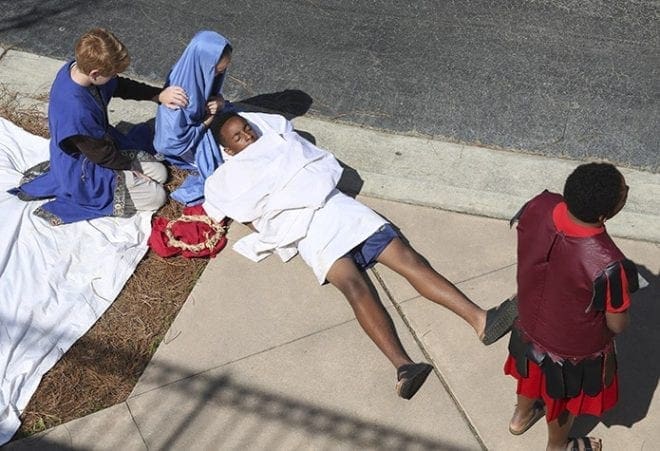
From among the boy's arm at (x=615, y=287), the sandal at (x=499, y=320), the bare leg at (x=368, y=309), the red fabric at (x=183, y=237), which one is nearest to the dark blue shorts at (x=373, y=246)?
the bare leg at (x=368, y=309)

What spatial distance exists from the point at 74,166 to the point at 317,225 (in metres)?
1.48

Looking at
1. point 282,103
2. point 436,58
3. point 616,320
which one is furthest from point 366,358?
point 436,58

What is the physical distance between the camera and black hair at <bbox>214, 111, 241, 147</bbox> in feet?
16.9

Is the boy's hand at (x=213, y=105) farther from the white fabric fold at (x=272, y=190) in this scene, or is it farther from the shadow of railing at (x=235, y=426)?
the shadow of railing at (x=235, y=426)

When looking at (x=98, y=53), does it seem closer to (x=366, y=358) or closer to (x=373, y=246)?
(x=373, y=246)

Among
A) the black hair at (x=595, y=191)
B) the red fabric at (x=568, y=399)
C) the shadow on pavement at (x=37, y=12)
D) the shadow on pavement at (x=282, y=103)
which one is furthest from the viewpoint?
the shadow on pavement at (x=37, y=12)

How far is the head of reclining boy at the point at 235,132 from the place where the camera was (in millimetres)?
5109

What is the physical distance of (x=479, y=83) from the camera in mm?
6266

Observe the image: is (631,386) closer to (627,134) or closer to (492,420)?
(492,420)

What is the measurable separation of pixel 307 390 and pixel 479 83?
300 cm

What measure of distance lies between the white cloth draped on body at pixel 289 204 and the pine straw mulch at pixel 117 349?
38cm

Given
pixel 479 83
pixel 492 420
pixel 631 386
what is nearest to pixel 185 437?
pixel 492 420

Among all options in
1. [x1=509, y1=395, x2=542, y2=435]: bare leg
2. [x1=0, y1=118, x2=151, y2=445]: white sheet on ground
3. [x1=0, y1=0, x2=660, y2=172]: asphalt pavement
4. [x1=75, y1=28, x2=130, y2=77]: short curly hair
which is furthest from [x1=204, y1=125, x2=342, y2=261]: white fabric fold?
[x1=509, y1=395, x2=542, y2=435]: bare leg

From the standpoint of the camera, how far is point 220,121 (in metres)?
5.16
